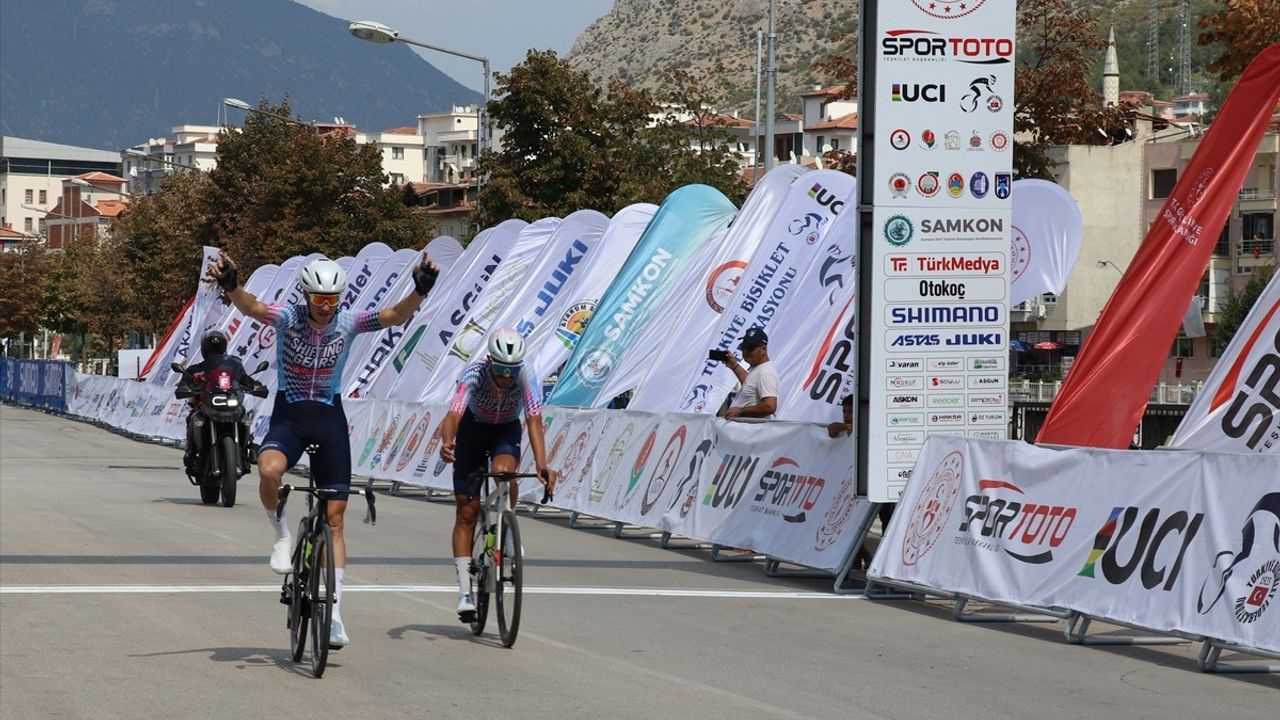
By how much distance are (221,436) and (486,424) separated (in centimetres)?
1145

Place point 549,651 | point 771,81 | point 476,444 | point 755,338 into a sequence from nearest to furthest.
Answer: point 549,651 → point 476,444 → point 755,338 → point 771,81

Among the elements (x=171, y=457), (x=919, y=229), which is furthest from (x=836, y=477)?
(x=171, y=457)

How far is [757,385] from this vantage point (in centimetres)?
1753

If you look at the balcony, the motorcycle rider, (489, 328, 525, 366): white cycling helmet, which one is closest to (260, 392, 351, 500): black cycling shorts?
(489, 328, 525, 366): white cycling helmet

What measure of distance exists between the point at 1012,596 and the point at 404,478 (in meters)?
14.6

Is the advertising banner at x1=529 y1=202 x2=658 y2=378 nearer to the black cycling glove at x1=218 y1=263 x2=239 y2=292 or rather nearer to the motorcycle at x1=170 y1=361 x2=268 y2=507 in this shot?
the motorcycle at x1=170 y1=361 x2=268 y2=507

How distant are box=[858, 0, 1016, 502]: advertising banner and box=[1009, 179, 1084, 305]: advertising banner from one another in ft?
7.49

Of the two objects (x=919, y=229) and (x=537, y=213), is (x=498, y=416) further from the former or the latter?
(x=537, y=213)

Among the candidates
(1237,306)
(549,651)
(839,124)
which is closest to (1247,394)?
(549,651)

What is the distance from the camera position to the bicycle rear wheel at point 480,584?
11.0m

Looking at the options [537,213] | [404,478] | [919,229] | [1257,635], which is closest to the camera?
[1257,635]

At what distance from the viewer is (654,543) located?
18203 millimetres

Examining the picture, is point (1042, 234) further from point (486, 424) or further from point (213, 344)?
point (213, 344)

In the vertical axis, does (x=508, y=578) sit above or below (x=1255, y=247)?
below
